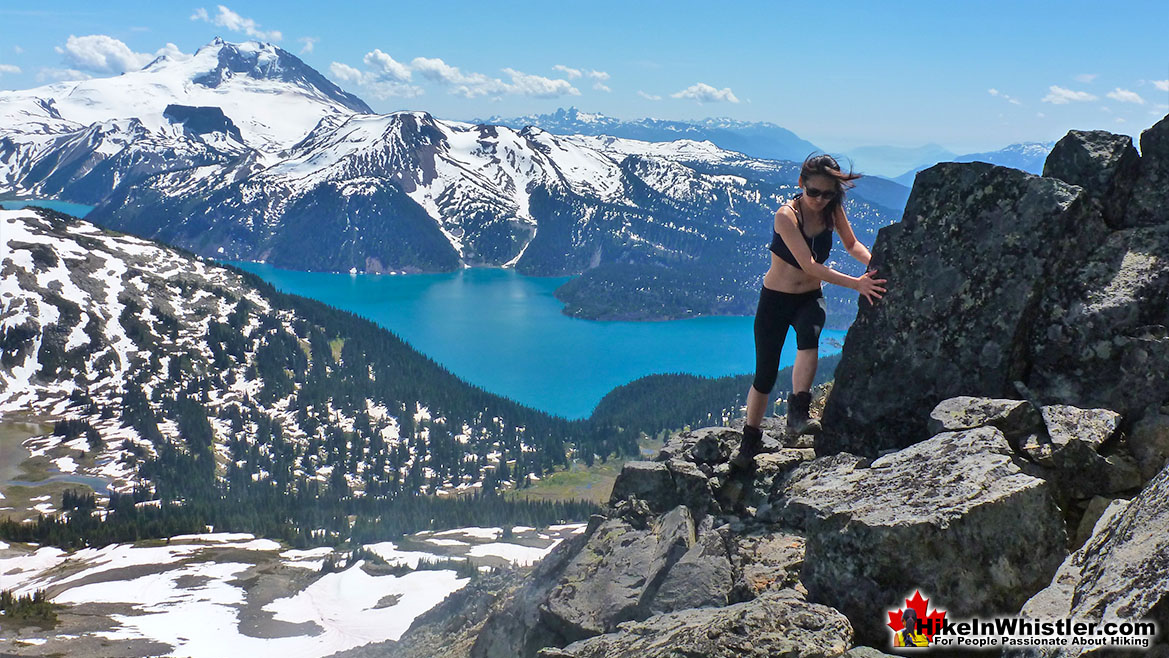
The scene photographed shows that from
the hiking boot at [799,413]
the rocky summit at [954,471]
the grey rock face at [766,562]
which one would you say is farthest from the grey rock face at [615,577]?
the hiking boot at [799,413]

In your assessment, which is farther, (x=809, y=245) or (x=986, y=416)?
(x=809, y=245)

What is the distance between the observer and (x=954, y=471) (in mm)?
9523

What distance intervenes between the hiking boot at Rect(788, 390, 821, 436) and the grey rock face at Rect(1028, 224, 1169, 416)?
386 centimetres

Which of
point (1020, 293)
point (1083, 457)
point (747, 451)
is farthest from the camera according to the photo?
point (747, 451)

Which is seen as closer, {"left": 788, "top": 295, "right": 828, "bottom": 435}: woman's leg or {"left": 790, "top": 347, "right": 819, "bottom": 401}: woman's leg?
{"left": 788, "top": 295, "right": 828, "bottom": 435}: woman's leg

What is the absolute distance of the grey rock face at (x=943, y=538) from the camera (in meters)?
8.50

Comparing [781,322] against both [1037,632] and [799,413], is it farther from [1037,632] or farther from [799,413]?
[1037,632]

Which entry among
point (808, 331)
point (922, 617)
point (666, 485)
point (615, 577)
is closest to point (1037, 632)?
point (922, 617)

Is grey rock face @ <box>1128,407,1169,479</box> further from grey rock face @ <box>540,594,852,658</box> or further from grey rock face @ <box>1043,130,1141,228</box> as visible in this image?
grey rock face @ <box>540,594,852,658</box>

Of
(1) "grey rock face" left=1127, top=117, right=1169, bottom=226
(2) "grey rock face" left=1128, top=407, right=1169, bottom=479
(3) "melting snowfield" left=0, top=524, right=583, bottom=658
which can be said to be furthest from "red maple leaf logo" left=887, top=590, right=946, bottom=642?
(3) "melting snowfield" left=0, top=524, right=583, bottom=658

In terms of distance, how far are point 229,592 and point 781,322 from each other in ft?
301

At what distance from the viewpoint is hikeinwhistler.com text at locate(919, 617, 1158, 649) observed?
584cm

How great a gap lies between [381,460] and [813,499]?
17654 cm

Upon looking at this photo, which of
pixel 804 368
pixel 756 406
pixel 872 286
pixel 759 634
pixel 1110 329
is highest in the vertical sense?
pixel 872 286
